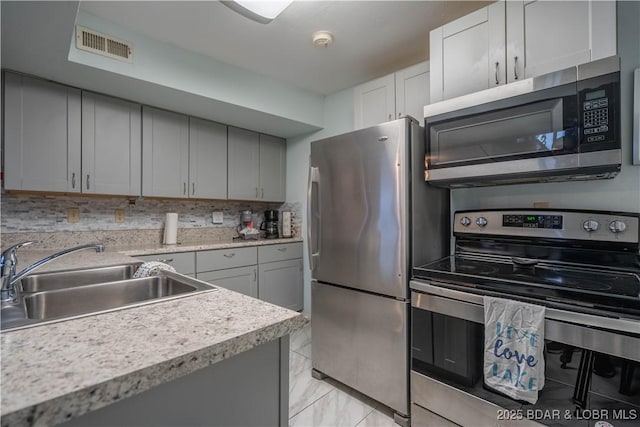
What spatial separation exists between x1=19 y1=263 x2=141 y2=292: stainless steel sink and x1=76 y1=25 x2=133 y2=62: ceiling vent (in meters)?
1.40

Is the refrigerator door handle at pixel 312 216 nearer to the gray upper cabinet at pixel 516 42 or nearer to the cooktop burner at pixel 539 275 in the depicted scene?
the cooktop burner at pixel 539 275

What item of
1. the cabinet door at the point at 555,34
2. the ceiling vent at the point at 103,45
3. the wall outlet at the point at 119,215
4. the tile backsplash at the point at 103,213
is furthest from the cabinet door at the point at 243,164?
the cabinet door at the point at 555,34

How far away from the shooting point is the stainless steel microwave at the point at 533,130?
4.12 feet

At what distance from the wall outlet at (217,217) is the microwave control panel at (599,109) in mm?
3082

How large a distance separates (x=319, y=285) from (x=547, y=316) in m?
1.33

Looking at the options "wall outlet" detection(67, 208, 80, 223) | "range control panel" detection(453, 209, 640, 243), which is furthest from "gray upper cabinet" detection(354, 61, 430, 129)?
"wall outlet" detection(67, 208, 80, 223)

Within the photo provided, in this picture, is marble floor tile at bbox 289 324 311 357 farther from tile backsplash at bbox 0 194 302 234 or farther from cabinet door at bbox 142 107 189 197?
cabinet door at bbox 142 107 189 197

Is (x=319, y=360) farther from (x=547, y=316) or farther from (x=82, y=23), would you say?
(x=82, y=23)

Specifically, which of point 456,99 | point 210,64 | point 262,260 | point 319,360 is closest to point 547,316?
point 456,99

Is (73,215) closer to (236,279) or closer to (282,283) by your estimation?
(236,279)

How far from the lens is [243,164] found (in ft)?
10.9

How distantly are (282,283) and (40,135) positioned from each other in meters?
2.33

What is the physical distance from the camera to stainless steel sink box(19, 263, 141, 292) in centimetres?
131

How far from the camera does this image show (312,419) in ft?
5.72
